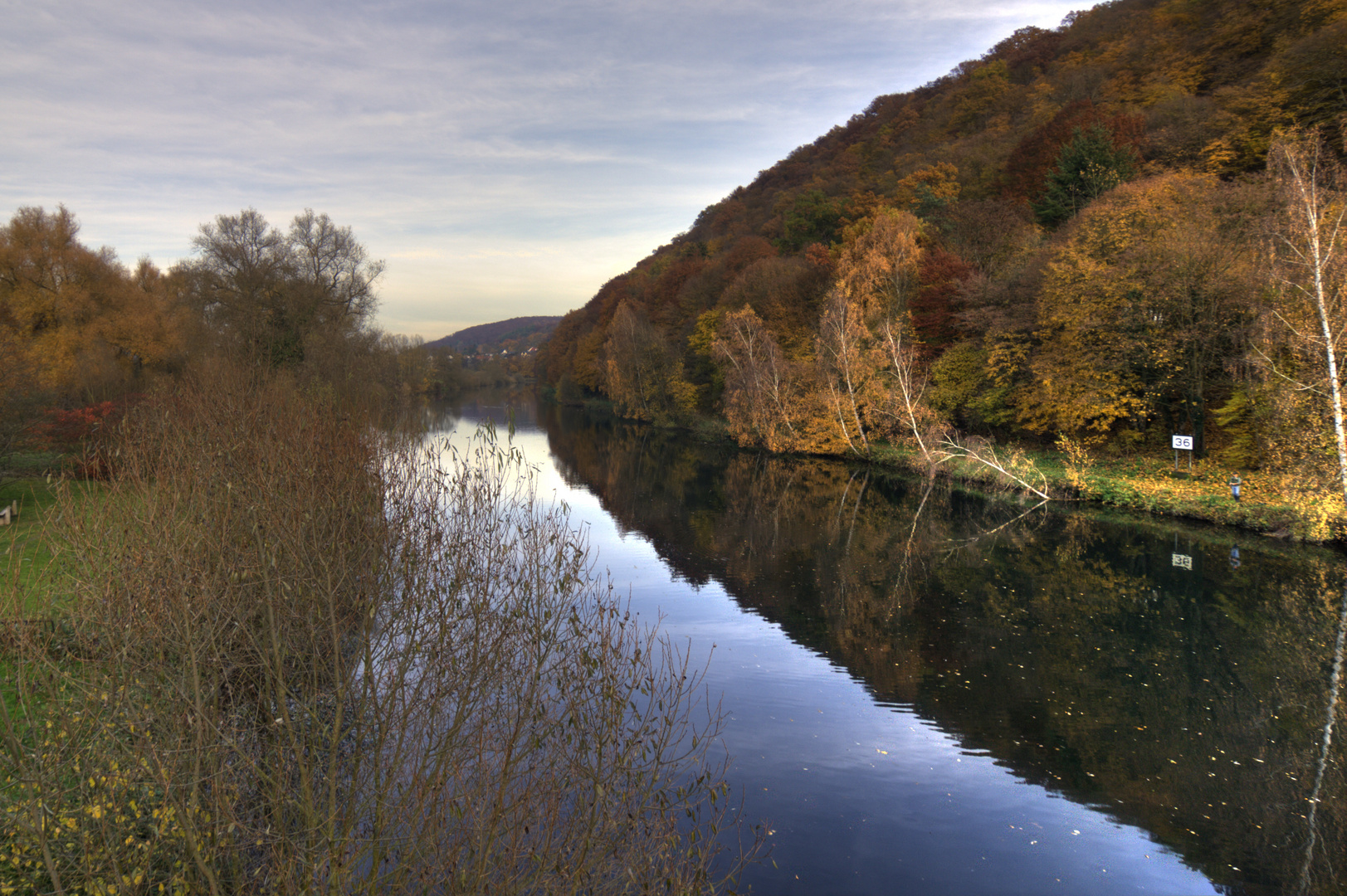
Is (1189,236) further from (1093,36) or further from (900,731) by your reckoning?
(1093,36)

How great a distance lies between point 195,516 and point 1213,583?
1802cm

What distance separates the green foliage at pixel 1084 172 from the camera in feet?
112

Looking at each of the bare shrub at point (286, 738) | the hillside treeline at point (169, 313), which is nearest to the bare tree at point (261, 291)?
the hillside treeline at point (169, 313)

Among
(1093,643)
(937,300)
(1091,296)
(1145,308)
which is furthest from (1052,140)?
(1093,643)

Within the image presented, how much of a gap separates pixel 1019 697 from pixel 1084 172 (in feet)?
113

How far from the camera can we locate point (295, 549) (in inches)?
227

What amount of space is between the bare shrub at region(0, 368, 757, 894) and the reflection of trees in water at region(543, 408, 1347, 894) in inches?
179

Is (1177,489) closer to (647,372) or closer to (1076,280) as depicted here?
(1076,280)

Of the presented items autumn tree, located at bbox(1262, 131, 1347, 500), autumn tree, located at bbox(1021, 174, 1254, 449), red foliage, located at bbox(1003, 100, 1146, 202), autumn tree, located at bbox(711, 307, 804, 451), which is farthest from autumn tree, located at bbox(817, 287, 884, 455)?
red foliage, located at bbox(1003, 100, 1146, 202)

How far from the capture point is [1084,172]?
116 ft

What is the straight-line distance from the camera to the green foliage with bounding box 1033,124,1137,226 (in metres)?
34.1

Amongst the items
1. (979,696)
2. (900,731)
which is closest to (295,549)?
(900,731)

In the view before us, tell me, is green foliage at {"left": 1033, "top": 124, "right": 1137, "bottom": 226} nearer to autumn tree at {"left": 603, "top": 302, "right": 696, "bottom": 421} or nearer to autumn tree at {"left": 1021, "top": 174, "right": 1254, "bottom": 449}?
autumn tree at {"left": 1021, "top": 174, "right": 1254, "bottom": 449}

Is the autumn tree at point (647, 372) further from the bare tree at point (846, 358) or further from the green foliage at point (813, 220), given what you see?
the bare tree at point (846, 358)
